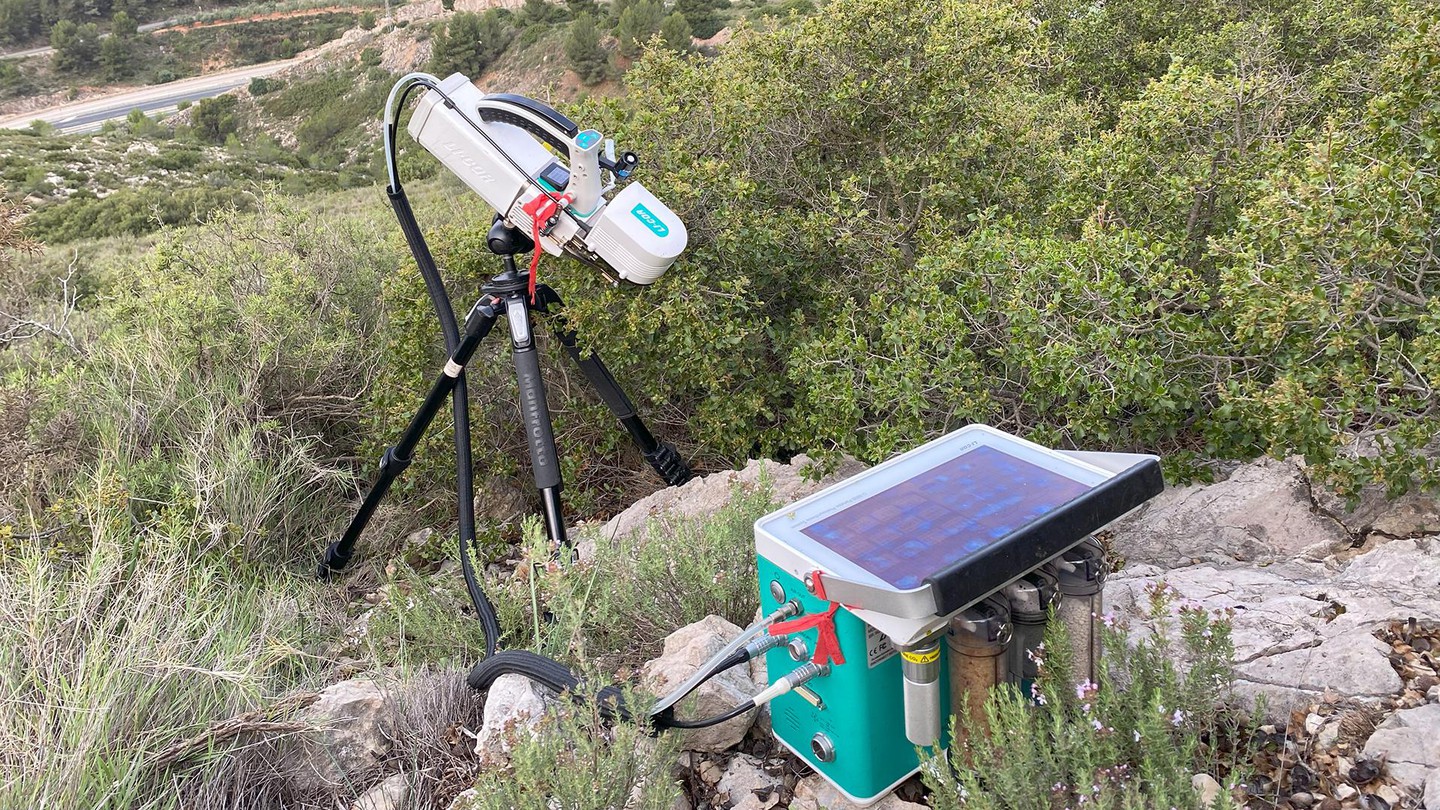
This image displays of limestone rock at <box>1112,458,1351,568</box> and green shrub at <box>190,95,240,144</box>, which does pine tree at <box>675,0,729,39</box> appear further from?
limestone rock at <box>1112,458,1351,568</box>

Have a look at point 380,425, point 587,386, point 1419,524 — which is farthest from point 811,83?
point 1419,524

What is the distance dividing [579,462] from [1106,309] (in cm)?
230

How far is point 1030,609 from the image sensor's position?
181 cm

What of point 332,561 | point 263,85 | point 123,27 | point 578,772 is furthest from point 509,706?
point 123,27

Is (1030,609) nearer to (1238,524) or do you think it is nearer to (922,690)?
(922,690)

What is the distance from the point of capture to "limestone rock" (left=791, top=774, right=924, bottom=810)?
1885mm

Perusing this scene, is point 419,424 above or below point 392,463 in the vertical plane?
above

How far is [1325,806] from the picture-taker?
66.6 inches

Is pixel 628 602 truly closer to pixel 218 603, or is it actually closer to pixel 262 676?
pixel 262 676

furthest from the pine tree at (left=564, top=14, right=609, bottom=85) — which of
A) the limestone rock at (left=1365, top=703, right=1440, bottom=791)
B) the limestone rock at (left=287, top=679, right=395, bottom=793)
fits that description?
the limestone rock at (left=1365, top=703, right=1440, bottom=791)

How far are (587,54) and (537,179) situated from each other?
31177 millimetres

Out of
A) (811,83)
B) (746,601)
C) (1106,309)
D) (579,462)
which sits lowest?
(579,462)

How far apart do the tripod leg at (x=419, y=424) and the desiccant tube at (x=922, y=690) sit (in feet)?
5.49

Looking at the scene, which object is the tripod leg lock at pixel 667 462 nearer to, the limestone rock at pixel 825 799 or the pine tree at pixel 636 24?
the limestone rock at pixel 825 799
